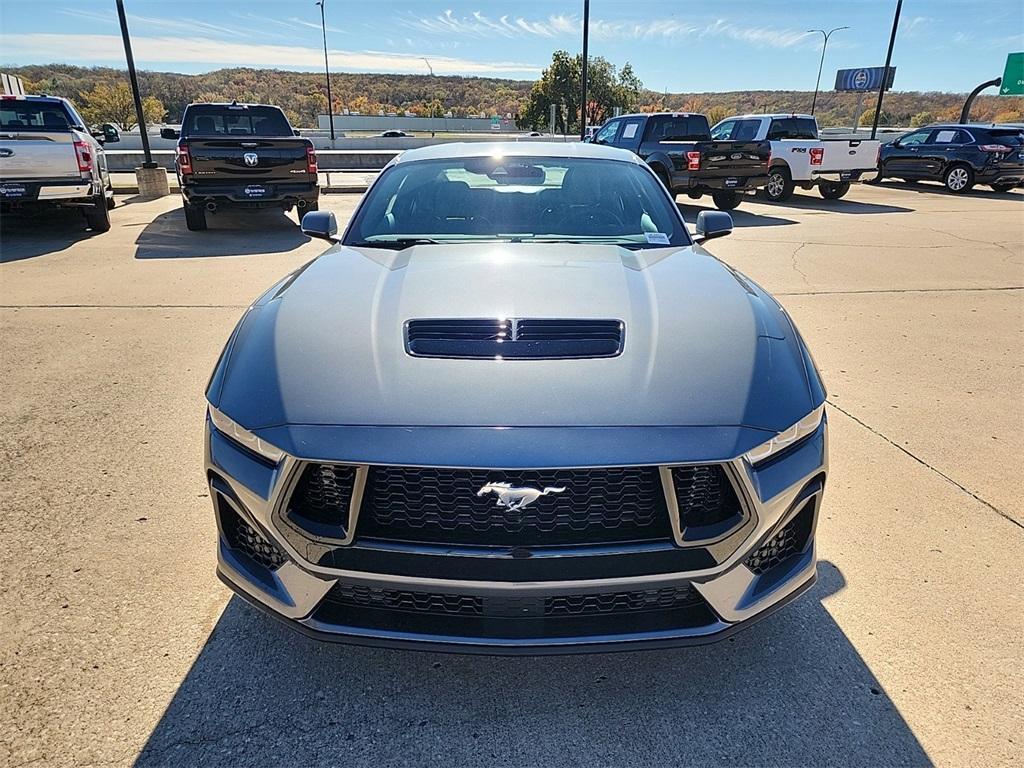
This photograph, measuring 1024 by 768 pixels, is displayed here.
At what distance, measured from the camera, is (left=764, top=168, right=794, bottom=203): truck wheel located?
15680 mm

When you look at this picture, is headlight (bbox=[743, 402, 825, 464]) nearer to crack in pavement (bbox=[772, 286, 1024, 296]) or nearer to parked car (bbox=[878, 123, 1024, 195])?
crack in pavement (bbox=[772, 286, 1024, 296])

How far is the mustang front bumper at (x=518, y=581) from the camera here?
1.70m

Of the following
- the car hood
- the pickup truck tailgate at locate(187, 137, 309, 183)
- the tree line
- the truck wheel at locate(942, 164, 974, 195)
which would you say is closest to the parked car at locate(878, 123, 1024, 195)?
the truck wheel at locate(942, 164, 974, 195)

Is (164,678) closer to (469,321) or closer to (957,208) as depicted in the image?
(469,321)

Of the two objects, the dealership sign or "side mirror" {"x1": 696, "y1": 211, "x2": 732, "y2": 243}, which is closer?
"side mirror" {"x1": 696, "y1": 211, "x2": 732, "y2": 243}

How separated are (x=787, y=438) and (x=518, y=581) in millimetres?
820

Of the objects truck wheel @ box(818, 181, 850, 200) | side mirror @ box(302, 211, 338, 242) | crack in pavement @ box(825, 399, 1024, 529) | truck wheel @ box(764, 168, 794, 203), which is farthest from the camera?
truck wheel @ box(818, 181, 850, 200)

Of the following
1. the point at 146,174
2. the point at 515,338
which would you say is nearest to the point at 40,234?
the point at 146,174

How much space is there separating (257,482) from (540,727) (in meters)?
1.07

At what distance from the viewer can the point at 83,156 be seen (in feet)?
31.1

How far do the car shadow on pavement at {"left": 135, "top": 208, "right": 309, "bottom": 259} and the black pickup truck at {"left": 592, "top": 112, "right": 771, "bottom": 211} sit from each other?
682 centimetres

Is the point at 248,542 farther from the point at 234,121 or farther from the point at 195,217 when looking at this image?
the point at 234,121

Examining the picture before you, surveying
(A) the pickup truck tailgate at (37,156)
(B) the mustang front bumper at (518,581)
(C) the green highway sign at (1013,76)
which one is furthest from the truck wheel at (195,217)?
(C) the green highway sign at (1013,76)

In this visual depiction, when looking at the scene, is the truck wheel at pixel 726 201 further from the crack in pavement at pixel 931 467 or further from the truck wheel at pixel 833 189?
the crack in pavement at pixel 931 467
